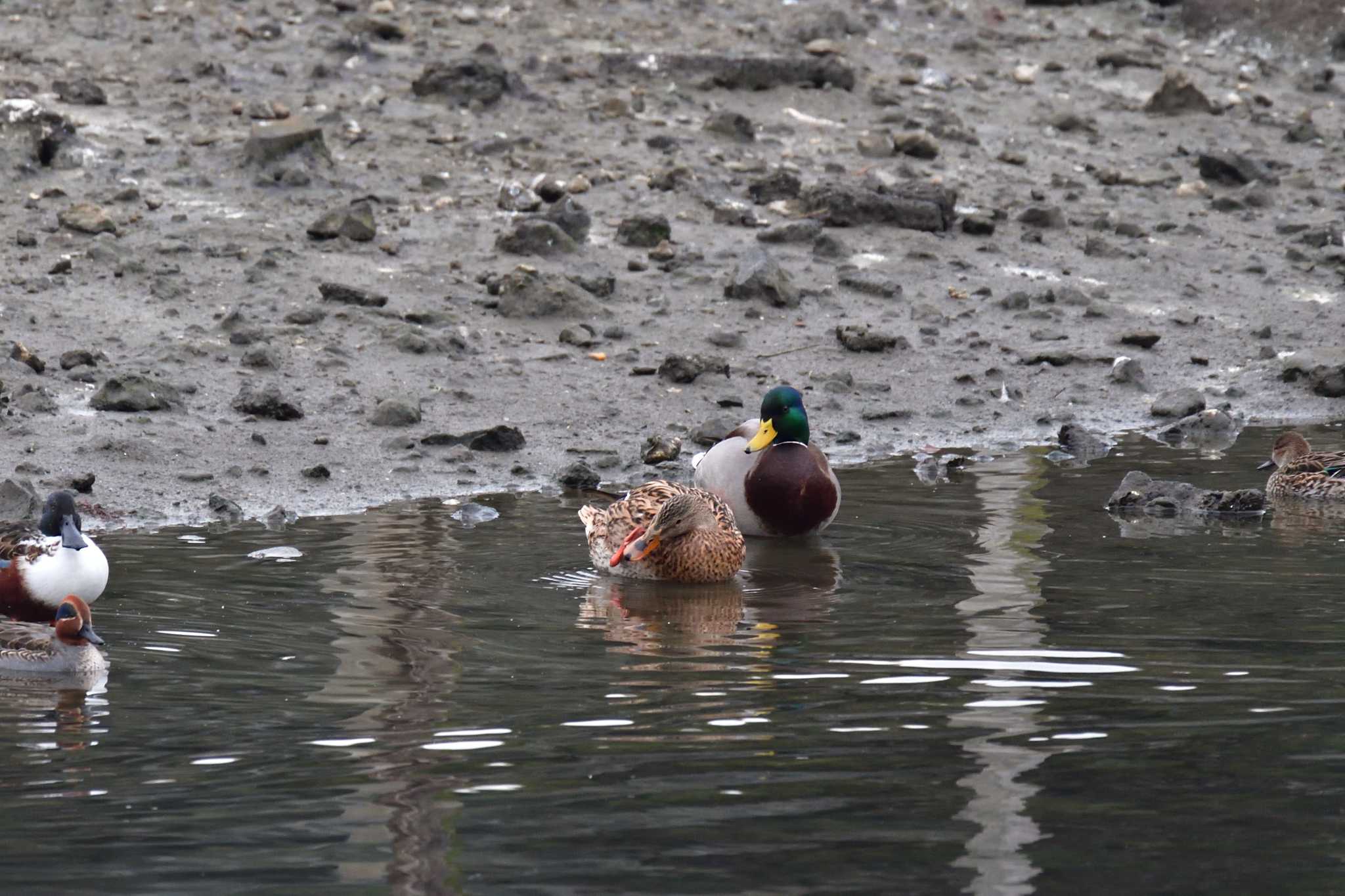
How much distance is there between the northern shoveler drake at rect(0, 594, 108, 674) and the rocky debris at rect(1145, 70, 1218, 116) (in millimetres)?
13305

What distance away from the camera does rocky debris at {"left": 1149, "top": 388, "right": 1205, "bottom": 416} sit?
1269 centimetres

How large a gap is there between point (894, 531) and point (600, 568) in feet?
4.95

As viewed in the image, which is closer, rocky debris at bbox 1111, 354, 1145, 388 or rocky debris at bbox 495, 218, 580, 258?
rocky debris at bbox 1111, 354, 1145, 388

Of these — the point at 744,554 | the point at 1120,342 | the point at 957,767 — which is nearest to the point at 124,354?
the point at 744,554

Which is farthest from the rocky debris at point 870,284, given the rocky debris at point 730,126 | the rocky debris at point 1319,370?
the rocky debris at point 1319,370

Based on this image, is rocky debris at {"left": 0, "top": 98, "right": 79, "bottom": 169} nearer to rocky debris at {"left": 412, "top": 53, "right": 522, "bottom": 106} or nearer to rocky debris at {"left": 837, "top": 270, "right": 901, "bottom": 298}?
rocky debris at {"left": 412, "top": 53, "right": 522, "bottom": 106}

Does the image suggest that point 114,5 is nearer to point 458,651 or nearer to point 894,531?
point 894,531

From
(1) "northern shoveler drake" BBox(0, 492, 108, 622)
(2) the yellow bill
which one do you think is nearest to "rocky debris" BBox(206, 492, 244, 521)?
(1) "northern shoveler drake" BBox(0, 492, 108, 622)

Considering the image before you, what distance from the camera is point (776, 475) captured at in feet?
32.4

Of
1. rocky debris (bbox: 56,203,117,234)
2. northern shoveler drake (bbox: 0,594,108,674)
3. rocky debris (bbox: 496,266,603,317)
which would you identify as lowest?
northern shoveler drake (bbox: 0,594,108,674)

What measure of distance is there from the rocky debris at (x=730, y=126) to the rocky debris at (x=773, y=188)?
0.97m

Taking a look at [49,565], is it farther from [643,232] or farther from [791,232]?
[791,232]

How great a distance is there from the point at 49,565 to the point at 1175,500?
525cm

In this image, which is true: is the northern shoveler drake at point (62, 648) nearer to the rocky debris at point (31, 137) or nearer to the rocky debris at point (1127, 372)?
the rocky debris at point (31, 137)
